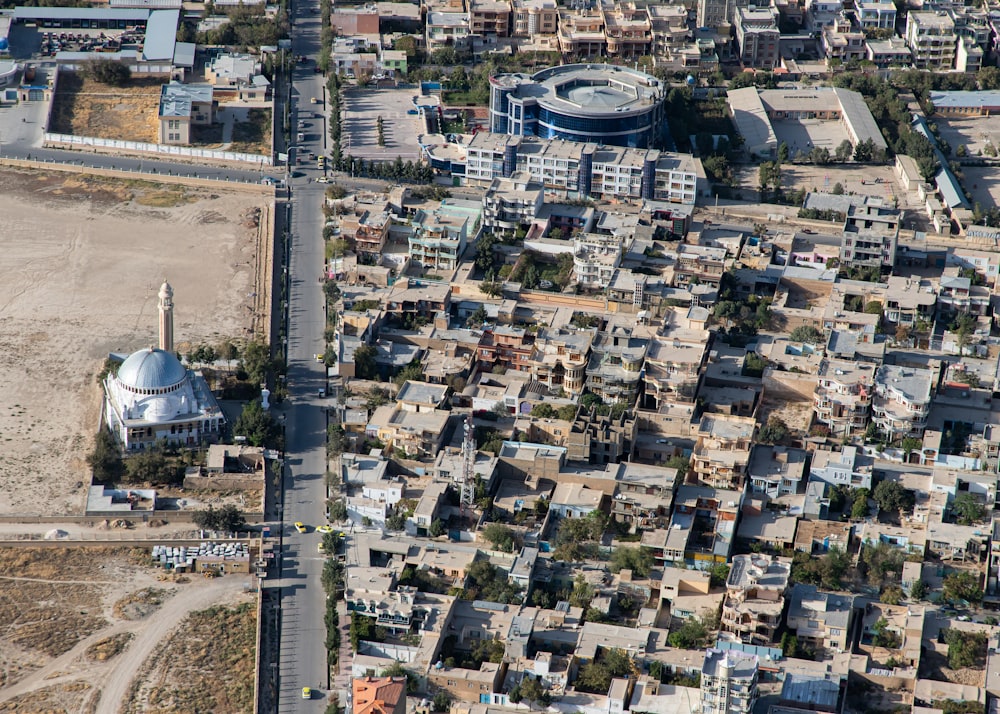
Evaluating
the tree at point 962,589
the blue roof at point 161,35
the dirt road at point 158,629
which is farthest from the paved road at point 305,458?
the tree at point 962,589

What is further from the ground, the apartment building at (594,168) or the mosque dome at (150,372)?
the apartment building at (594,168)

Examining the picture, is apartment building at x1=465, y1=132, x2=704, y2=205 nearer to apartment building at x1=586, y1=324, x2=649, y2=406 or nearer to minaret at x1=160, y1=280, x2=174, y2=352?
apartment building at x1=586, y1=324, x2=649, y2=406

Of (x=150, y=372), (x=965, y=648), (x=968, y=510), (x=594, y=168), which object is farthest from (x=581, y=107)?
(x=965, y=648)

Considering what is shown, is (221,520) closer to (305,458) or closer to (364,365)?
(305,458)

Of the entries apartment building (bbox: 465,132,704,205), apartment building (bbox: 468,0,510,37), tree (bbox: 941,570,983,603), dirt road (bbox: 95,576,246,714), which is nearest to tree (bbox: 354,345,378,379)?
dirt road (bbox: 95,576,246,714)

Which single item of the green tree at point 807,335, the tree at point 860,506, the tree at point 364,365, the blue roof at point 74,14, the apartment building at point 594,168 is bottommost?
the tree at point 860,506

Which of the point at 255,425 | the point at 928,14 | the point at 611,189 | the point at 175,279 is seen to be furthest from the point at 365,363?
the point at 928,14

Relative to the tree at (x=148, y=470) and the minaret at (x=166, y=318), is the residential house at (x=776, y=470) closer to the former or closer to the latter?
the tree at (x=148, y=470)
